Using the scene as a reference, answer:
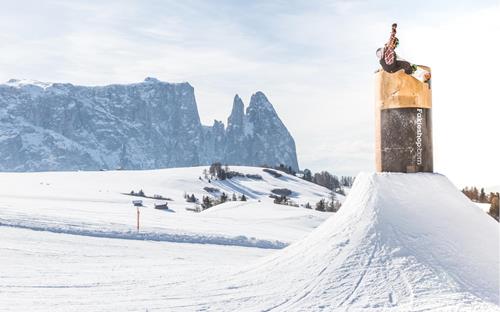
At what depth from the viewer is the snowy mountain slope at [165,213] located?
23.1 meters

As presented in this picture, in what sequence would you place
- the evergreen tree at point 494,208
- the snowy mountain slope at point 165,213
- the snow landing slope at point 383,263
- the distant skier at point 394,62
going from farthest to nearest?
the snowy mountain slope at point 165,213
the evergreen tree at point 494,208
the distant skier at point 394,62
the snow landing slope at point 383,263

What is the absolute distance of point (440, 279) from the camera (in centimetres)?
983

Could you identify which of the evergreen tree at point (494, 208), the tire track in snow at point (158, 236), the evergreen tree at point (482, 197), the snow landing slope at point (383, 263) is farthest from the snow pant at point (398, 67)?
the tire track in snow at point (158, 236)

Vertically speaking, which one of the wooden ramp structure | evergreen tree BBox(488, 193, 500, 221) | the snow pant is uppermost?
the snow pant

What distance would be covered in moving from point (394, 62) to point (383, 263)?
4.72 meters

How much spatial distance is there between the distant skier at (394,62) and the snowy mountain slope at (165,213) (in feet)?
41.7

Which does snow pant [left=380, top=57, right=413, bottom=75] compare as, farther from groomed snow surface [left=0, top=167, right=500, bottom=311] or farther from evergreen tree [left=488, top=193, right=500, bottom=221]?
evergreen tree [left=488, top=193, right=500, bottom=221]

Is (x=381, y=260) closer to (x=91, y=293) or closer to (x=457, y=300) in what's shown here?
(x=457, y=300)

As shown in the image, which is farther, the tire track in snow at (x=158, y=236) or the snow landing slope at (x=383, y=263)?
the tire track in snow at (x=158, y=236)

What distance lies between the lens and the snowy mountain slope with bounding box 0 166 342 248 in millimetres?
23109

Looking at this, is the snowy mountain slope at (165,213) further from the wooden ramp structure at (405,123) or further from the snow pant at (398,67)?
the snow pant at (398,67)

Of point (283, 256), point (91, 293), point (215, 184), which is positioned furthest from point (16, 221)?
point (215, 184)

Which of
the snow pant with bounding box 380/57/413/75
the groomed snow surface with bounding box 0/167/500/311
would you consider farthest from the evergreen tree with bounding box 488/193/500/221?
the snow pant with bounding box 380/57/413/75

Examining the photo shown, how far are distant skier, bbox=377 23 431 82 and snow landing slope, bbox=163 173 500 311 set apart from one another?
2365 mm
